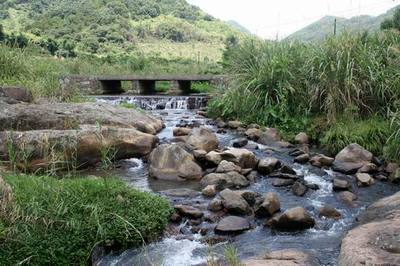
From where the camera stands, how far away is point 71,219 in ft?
13.5

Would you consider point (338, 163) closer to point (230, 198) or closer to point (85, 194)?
point (230, 198)

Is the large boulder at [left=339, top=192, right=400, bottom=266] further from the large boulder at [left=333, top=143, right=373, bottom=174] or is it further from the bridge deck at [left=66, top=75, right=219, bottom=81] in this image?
the bridge deck at [left=66, top=75, right=219, bottom=81]

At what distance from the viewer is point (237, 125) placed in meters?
9.83

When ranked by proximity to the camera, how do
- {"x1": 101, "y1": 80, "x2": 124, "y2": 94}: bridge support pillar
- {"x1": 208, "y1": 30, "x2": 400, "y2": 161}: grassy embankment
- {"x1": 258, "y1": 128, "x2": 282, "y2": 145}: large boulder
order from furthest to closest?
{"x1": 101, "y1": 80, "x2": 124, "y2": 94}: bridge support pillar → {"x1": 258, "y1": 128, "x2": 282, "y2": 145}: large boulder → {"x1": 208, "y1": 30, "x2": 400, "y2": 161}: grassy embankment

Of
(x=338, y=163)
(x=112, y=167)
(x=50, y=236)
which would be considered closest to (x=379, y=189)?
(x=338, y=163)

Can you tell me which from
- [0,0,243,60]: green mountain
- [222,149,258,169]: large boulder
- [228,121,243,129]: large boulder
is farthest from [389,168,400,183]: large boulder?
[0,0,243,60]: green mountain

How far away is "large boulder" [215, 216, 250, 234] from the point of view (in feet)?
15.5

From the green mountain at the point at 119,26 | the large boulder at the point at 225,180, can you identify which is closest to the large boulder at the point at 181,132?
the large boulder at the point at 225,180

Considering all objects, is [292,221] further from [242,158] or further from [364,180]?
[242,158]

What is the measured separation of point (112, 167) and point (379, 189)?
3775mm

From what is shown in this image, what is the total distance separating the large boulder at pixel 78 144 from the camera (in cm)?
606

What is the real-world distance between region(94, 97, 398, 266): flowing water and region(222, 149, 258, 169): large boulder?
1.18 feet

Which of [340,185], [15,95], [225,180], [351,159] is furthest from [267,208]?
[15,95]

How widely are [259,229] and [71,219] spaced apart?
6.24ft
